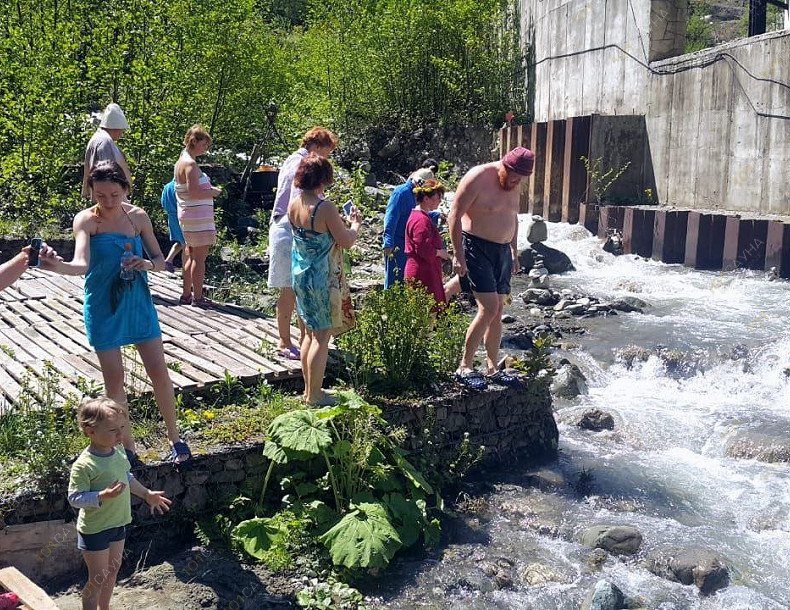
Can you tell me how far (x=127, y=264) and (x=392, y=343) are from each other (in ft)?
7.37

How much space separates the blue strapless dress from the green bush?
1.87m

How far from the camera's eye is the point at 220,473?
5781mm

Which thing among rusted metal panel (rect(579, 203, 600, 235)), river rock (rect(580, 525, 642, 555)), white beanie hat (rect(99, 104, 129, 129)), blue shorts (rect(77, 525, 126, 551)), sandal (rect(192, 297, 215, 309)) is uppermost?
white beanie hat (rect(99, 104, 129, 129))

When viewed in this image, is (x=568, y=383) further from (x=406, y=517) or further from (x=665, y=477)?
(x=406, y=517)

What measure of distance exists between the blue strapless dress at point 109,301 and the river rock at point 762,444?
5017 mm

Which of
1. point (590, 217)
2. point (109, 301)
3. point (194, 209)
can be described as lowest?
point (590, 217)

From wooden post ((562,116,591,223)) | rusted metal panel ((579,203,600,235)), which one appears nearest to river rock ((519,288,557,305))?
rusted metal panel ((579,203,600,235))

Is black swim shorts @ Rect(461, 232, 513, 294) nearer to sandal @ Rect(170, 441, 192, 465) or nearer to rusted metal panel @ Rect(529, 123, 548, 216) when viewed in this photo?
sandal @ Rect(170, 441, 192, 465)

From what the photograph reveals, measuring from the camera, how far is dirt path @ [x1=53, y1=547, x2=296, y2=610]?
16.4 ft

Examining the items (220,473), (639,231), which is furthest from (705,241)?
(220,473)

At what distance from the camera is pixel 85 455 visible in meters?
4.45

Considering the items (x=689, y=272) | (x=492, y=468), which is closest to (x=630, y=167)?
(x=689, y=272)

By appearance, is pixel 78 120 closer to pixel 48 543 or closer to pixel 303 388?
pixel 303 388

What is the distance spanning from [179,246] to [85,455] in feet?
19.6
